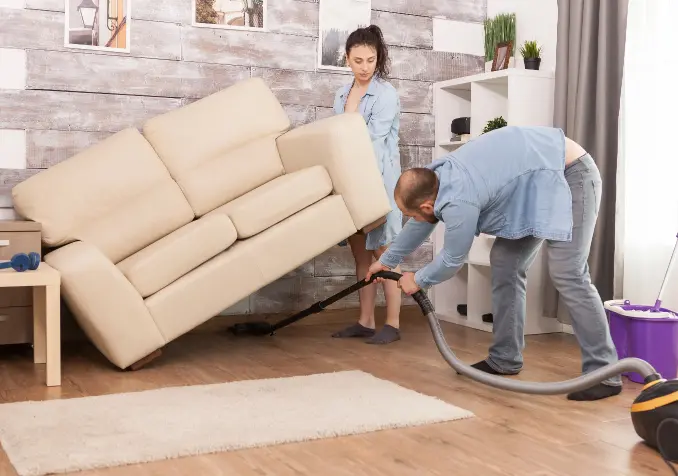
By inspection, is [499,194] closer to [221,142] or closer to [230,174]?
[230,174]

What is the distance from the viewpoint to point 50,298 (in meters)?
2.99

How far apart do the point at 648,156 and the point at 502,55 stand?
123 cm

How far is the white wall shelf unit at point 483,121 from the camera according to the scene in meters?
4.18

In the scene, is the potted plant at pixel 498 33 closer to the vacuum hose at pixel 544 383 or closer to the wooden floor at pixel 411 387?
the wooden floor at pixel 411 387

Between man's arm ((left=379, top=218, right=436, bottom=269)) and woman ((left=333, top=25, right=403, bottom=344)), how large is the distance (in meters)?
0.76

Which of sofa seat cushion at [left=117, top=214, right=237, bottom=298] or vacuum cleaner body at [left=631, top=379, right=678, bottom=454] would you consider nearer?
vacuum cleaner body at [left=631, top=379, right=678, bottom=454]

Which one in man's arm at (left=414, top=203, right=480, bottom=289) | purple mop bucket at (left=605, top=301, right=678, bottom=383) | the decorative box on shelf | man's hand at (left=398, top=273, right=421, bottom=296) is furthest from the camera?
the decorative box on shelf

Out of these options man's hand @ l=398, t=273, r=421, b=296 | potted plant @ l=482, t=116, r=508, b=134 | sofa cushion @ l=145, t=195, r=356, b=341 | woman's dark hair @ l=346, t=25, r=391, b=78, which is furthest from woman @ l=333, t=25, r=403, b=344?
man's hand @ l=398, t=273, r=421, b=296

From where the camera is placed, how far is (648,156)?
3613 mm

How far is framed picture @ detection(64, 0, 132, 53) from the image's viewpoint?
4.00 meters

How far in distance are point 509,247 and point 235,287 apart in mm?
1099

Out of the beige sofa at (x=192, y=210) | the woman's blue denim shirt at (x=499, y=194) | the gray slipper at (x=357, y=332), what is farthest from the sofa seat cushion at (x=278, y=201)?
the gray slipper at (x=357, y=332)

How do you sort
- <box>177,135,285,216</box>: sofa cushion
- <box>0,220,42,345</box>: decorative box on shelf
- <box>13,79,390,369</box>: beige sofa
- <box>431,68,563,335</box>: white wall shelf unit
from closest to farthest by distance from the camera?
→ <box>13,79,390,369</box>: beige sofa < <box>0,220,42,345</box>: decorative box on shelf < <box>177,135,285,216</box>: sofa cushion < <box>431,68,563,335</box>: white wall shelf unit

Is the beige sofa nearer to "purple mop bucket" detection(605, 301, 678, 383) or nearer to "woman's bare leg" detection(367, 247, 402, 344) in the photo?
"woman's bare leg" detection(367, 247, 402, 344)
